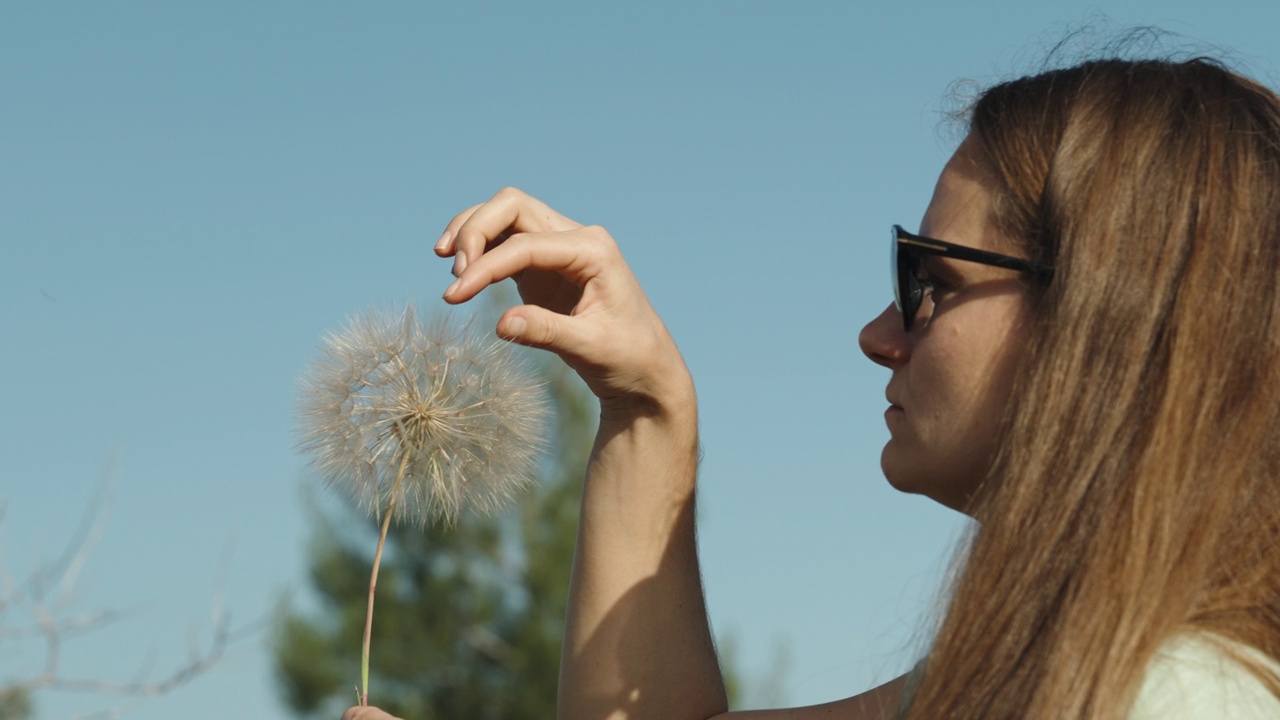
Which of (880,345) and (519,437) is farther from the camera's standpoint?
(519,437)

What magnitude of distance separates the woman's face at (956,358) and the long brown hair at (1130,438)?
65 mm

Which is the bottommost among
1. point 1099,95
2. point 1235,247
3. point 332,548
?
point 332,548

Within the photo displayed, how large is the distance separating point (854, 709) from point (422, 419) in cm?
78

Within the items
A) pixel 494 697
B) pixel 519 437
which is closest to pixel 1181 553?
pixel 519 437

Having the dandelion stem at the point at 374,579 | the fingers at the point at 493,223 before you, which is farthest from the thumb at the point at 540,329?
the dandelion stem at the point at 374,579

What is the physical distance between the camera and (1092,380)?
1.53 meters

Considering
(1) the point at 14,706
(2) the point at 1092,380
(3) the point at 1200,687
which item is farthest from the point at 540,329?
(1) the point at 14,706

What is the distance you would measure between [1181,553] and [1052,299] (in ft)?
1.06

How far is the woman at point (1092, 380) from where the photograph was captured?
55.8 inches

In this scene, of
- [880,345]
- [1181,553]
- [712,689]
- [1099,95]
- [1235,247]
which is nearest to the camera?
[1181,553]

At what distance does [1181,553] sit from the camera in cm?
145

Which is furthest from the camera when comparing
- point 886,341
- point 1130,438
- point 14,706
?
point 14,706

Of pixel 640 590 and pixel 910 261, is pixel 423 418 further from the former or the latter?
pixel 910 261

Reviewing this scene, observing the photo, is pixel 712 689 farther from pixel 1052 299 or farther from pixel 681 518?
pixel 1052 299
